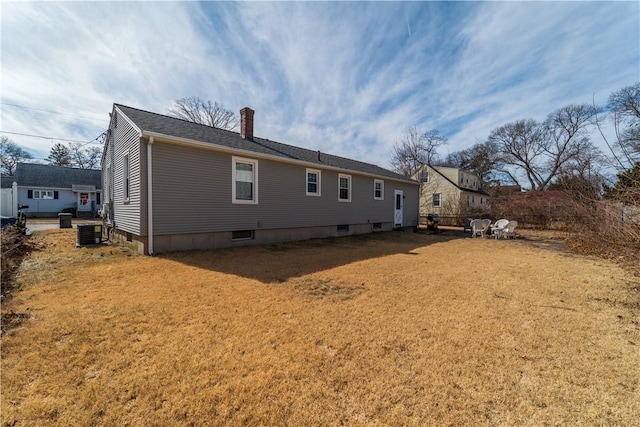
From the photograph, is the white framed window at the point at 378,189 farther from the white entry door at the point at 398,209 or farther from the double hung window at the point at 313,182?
the double hung window at the point at 313,182

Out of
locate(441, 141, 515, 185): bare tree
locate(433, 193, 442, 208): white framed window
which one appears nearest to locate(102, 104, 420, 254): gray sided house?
locate(433, 193, 442, 208): white framed window

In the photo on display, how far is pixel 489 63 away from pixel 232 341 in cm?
1348

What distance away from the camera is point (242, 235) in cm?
976

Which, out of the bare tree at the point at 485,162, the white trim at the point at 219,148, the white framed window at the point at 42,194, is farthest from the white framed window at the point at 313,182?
the bare tree at the point at 485,162

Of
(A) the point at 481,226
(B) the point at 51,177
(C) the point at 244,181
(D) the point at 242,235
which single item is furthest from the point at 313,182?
(B) the point at 51,177

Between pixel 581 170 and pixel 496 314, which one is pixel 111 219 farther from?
pixel 581 170

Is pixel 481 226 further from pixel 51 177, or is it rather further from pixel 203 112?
pixel 51 177

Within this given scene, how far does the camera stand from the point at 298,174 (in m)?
11.4

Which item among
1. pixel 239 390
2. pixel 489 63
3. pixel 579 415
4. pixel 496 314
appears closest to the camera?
pixel 579 415

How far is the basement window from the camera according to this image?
949 centimetres

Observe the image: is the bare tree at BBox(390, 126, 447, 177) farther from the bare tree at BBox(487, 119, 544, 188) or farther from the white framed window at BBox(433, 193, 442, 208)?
the bare tree at BBox(487, 119, 544, 188)

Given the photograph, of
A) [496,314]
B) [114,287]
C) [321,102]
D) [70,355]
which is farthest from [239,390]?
[321,102]

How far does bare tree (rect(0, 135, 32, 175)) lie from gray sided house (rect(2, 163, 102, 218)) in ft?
34.0

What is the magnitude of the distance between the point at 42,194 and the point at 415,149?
37.9 meters
